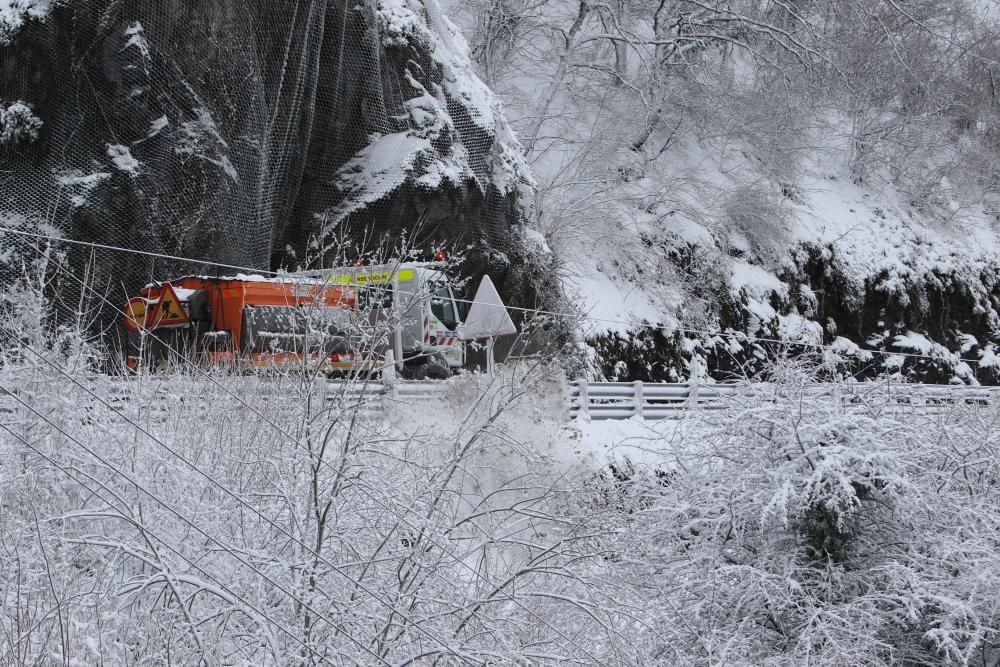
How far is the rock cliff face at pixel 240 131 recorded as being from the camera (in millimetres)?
15562

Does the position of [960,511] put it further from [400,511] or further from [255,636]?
[255,636]


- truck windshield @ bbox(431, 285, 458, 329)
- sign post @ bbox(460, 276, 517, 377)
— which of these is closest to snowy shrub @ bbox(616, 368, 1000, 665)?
sign post @ bbox(460, 276, 517, 377)

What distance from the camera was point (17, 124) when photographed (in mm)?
15305

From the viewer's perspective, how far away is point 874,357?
98.1ft

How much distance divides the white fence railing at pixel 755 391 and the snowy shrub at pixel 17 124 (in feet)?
29.6

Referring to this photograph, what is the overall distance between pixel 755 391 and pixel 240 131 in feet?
32.8

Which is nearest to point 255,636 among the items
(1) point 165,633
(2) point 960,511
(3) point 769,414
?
(1) point 165,633

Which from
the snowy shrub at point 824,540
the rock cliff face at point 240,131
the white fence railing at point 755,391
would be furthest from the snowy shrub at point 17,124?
the snowy shrub at point 824,540

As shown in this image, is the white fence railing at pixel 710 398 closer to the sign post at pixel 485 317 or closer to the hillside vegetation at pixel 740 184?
the sign post at pixel 485 317

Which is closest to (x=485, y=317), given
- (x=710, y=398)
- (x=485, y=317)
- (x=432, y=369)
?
(x=485, y=317)

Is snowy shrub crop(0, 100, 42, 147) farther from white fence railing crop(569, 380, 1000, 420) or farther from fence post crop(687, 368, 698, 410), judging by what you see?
fence post crop(687, 368, 698, 410)

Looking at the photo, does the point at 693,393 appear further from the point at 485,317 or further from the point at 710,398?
the point at 485,317

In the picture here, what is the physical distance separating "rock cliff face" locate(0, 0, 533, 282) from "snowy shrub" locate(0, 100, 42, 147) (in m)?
0.03

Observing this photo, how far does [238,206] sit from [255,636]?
1226cm
